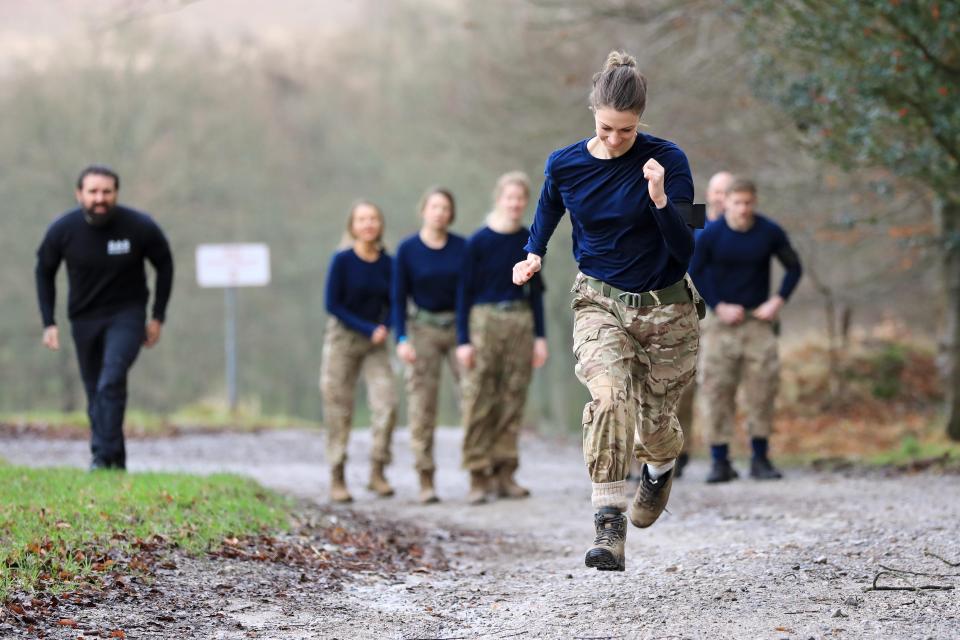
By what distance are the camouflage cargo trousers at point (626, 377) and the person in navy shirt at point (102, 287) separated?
473 cm

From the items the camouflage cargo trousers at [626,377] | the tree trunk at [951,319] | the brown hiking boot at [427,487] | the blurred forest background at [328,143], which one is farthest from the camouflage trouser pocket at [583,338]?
the tree trunk at [951,319]

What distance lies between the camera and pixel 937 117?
1072cm

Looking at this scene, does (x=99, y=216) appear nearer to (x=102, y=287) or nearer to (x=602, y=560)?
(x=102, y=287)

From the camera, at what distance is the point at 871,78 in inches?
428

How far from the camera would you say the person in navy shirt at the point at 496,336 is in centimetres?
1003

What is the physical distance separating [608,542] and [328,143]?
42535 millimetres

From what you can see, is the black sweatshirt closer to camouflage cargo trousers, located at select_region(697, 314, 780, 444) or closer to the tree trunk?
camouflage cargo trousers, located at select_region(697, 314, 780, 444)

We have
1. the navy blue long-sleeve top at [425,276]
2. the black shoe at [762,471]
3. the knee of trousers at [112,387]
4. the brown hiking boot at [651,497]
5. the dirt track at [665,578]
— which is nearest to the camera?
the dirt track at [665,578]

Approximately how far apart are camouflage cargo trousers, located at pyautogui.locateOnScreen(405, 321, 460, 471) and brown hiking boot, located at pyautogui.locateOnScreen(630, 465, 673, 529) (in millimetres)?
4362

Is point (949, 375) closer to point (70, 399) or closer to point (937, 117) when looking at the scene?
point (937, 117)

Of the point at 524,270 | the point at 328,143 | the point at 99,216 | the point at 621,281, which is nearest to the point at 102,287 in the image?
the point at 99,216

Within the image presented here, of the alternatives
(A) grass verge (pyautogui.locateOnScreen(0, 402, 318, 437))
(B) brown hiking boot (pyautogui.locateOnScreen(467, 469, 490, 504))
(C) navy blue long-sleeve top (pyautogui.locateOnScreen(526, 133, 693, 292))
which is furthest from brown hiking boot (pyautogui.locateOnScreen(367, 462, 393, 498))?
(A) grass verge (pyautogui.locateOnScreen(0, 402, 318, 437))

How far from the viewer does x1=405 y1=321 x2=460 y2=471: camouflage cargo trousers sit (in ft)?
34.6

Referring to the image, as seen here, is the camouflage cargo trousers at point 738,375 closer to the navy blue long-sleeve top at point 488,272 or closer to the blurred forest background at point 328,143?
the navy blue long-sleeve top at point 488,272
